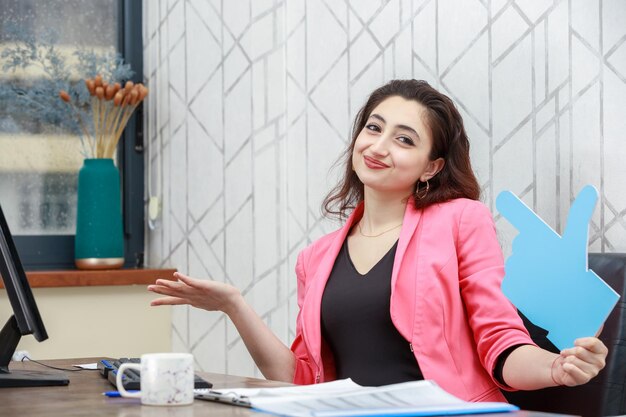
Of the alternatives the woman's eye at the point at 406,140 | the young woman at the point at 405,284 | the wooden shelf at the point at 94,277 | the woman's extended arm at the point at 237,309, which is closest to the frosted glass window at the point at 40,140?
the wooden shelf at the point at 94,277

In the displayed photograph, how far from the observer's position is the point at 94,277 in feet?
10.3

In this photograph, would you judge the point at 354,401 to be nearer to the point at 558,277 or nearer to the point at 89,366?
the point at 558,277

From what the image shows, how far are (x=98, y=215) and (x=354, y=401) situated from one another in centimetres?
219

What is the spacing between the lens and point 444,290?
1.85 metres

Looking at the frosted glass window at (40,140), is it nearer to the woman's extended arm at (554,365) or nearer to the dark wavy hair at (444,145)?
the dark wavy hair at (444,145)

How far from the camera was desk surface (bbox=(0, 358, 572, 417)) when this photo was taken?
120 cm

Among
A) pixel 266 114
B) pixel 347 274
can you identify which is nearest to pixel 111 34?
pixel 266 114

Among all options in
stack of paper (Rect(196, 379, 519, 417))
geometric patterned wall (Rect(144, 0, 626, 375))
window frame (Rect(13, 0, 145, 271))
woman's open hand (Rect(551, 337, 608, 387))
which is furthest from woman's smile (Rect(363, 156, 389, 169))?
window frame (Rect(13, 0, 145, 271))

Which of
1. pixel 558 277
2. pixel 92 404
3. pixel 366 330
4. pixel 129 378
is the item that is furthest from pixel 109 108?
pixel 558 277

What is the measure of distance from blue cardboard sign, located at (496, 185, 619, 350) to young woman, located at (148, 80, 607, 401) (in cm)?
23

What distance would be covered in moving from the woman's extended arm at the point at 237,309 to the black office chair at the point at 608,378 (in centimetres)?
57

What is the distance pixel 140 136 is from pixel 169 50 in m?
0.34

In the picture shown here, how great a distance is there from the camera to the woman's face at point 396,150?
1.99 metres

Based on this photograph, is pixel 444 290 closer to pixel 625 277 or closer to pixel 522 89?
pixel 625 277
